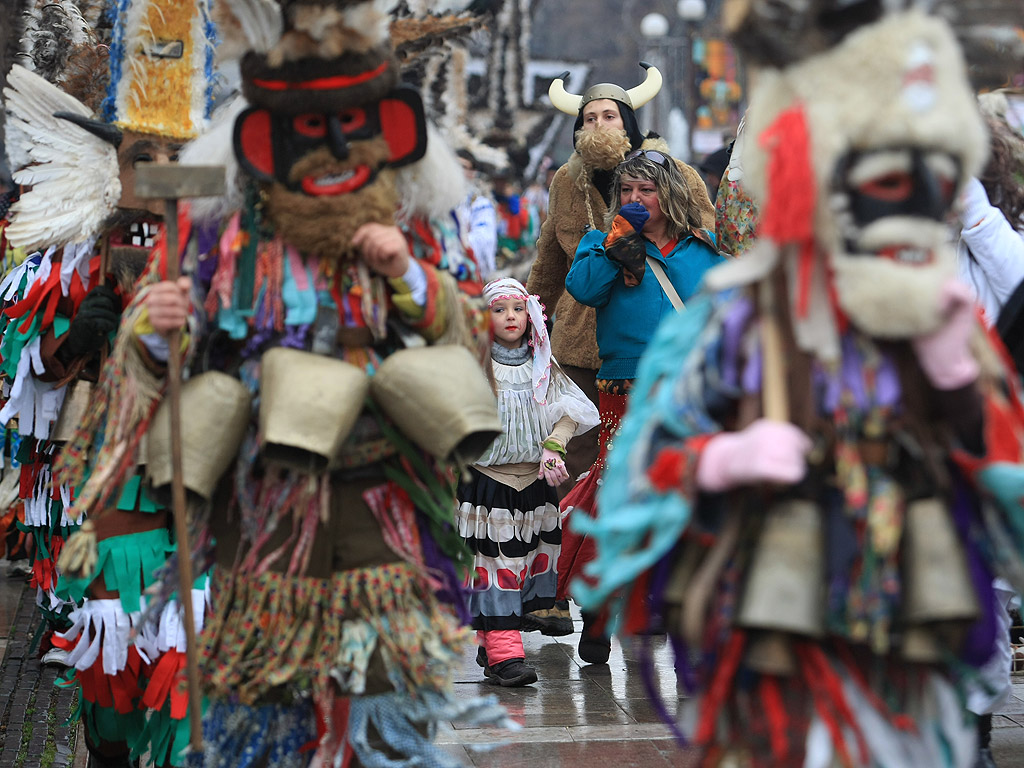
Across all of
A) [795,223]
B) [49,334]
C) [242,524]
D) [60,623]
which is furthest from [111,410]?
[60,623]

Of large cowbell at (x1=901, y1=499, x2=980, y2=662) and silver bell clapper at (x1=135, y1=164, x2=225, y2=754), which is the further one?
silver bell clapper at (x1=135, y1=164, x2=225, y2=754)

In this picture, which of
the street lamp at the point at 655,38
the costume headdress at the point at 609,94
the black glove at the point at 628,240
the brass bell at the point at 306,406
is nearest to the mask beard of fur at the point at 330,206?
the brass bell at the point at 306,406

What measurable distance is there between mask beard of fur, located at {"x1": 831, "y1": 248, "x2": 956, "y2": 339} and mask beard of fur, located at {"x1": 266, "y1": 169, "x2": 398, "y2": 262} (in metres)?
1.34

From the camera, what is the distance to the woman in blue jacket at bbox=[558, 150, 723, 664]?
5.55 metres

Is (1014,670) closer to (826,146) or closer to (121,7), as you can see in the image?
(826,146)

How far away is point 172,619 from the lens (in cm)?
451

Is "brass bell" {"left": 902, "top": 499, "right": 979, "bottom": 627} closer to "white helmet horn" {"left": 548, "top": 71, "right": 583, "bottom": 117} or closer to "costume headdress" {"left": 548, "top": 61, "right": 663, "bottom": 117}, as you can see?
"costume headdress" {"left": 548, "top": 61, "right": 663, "bottom": 117}

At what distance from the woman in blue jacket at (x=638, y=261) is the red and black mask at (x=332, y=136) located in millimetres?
1873

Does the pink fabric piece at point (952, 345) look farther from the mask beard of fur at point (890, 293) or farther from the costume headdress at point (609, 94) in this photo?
the costume headdress at point (609, 94)

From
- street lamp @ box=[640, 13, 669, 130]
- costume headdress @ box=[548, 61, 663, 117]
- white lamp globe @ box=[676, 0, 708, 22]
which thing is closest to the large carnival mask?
costume headdress @ box=[548, 61, 663, 117]

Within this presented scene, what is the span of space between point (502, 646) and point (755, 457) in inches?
132

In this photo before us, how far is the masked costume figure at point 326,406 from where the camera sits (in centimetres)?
360

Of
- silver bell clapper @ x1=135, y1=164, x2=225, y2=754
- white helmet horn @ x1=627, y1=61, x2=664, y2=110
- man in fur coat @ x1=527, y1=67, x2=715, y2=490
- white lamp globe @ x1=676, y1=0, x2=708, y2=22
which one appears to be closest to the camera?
silver bell clapper @ x1=135, y1=164, x2=225, y2=754

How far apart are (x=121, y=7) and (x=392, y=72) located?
139 cm
